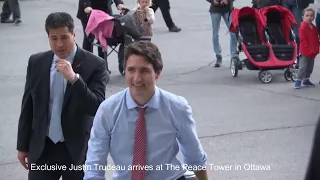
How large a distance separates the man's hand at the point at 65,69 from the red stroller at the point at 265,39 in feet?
23.7

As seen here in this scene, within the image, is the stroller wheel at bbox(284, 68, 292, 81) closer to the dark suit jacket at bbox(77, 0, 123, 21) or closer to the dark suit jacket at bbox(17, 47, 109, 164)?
the dark suit jacket at bbox(77, 0, 123, 21)

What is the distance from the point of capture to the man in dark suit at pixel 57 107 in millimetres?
4336

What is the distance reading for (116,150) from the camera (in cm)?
367

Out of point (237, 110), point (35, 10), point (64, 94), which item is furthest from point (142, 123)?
point (35, 10)

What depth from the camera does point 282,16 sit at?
11.5 meters

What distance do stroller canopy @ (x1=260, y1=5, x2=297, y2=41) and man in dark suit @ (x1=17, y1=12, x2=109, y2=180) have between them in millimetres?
7285

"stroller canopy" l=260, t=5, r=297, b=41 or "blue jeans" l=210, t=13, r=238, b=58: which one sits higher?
"stroller canopy" l=260, t=5, r=297, b=41

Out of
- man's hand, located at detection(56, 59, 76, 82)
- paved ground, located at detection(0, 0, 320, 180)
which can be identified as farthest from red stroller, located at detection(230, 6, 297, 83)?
man's hand, located at detection(56, 59, 76, 82)

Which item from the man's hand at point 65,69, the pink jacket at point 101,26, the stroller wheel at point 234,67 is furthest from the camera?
the stroller wheel at point 234,67

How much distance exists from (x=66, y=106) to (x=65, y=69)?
357mm

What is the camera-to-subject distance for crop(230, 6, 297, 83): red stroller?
437 inches

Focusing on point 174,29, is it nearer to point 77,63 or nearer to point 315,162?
point 77,63

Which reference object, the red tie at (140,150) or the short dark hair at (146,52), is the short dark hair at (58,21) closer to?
the short dark hair at (146,52)

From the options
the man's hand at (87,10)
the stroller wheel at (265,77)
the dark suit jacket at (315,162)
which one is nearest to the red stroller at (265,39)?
the stroller wheel at (265,77)
